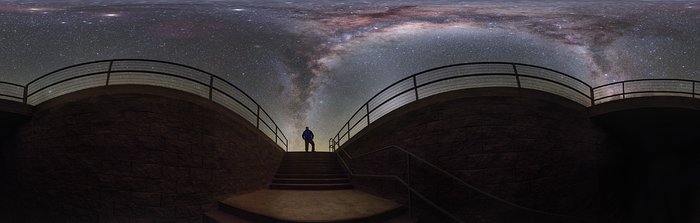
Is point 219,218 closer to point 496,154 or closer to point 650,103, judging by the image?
point 496,154

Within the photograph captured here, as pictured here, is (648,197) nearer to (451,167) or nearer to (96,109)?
(451,167)

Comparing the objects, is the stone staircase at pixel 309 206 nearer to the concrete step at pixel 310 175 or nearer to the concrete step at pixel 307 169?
the concrete step at pixel 310 175

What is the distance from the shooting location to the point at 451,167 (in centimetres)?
696

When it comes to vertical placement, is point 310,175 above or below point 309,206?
above

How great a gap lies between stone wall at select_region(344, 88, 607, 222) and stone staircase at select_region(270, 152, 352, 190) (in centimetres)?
69

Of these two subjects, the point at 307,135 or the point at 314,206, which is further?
the point at 307,135

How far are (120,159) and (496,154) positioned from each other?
725 centimetres

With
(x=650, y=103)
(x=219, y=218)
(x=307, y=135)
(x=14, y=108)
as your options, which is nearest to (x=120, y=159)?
(x=219, y=218)

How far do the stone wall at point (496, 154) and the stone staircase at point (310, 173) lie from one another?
27.0 inches

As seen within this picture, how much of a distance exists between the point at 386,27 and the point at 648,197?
33.2 ft

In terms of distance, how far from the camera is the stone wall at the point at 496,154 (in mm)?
6824

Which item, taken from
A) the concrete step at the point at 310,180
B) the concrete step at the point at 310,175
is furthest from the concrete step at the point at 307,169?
the concrete step at the point at 310,180

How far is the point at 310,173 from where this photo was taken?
8984 mm

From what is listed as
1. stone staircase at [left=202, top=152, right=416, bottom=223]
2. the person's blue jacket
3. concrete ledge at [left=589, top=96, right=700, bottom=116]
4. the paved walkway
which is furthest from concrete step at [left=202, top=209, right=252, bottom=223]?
concrete ledge at [left=589, top=96, right=700, bottom=116]
